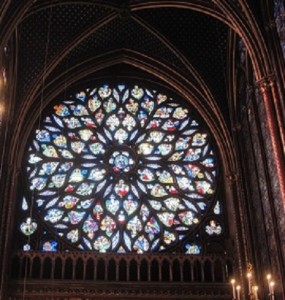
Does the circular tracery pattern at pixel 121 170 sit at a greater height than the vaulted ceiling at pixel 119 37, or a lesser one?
lesser

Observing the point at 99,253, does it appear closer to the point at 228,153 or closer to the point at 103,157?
the point at 103,157

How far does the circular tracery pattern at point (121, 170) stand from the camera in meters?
19.2

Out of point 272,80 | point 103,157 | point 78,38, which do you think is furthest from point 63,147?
point 272,80

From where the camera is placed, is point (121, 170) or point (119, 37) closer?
point (121, 170)

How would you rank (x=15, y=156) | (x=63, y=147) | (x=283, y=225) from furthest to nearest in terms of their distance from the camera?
(x=63, y=147)
(x=15, y=156)
(x=283, y=225)

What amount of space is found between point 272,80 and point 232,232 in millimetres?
5219

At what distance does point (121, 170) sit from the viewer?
20328mm

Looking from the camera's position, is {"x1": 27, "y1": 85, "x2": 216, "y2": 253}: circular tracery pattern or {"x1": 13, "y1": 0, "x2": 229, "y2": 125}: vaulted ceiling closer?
{"x1": 27, "y1": 85, "x2": 216, "y2": 253}: circular tracery pattern

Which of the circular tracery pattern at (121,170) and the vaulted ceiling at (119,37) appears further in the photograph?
the vaulted ceiling at (119,37)

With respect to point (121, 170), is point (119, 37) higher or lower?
higher

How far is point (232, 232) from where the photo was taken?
1898 cm

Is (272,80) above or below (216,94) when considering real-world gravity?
below

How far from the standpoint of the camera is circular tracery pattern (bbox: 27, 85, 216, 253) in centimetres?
1916

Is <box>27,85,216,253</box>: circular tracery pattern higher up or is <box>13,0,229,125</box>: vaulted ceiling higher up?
<box>13,0,229,125</box>: vaulted ceiling
